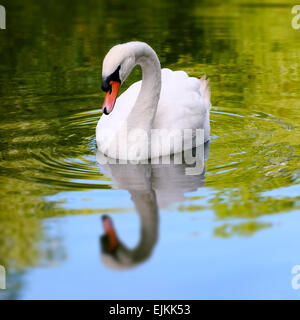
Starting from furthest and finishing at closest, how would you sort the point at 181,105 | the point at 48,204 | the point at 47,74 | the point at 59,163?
the point at 47,74 → the point at 181,105 → the point at 59,163 → the point at 48,204

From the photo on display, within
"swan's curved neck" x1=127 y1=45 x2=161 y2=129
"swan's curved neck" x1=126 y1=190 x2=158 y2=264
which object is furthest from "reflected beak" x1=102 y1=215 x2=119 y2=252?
"swan's curved neck" x1=127 y1=45 x2=161 y2=129

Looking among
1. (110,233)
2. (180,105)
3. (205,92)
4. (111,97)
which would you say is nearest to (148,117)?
(180,105)

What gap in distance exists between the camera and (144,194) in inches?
234

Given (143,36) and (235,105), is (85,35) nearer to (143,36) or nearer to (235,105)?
(143,36)

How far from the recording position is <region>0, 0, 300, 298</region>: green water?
17.7 feet

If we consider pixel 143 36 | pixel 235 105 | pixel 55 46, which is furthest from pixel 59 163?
pixel 143 36

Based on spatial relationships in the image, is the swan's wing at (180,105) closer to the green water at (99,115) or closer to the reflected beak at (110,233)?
the green water at (99,115)

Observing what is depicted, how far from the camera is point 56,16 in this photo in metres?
17.0

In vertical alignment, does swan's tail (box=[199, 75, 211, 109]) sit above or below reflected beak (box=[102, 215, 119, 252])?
above

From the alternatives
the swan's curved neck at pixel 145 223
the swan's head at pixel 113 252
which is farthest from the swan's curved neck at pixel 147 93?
the swan's head at pixel 113 252

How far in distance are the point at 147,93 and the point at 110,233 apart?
7.52 ft

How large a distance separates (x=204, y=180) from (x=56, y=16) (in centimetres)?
1171

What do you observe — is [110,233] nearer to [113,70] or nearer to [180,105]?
[113,70]

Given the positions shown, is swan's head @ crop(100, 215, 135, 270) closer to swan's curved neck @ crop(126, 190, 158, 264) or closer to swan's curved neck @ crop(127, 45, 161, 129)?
swan's curved neck @ crop(126, 190, 158, 264)
